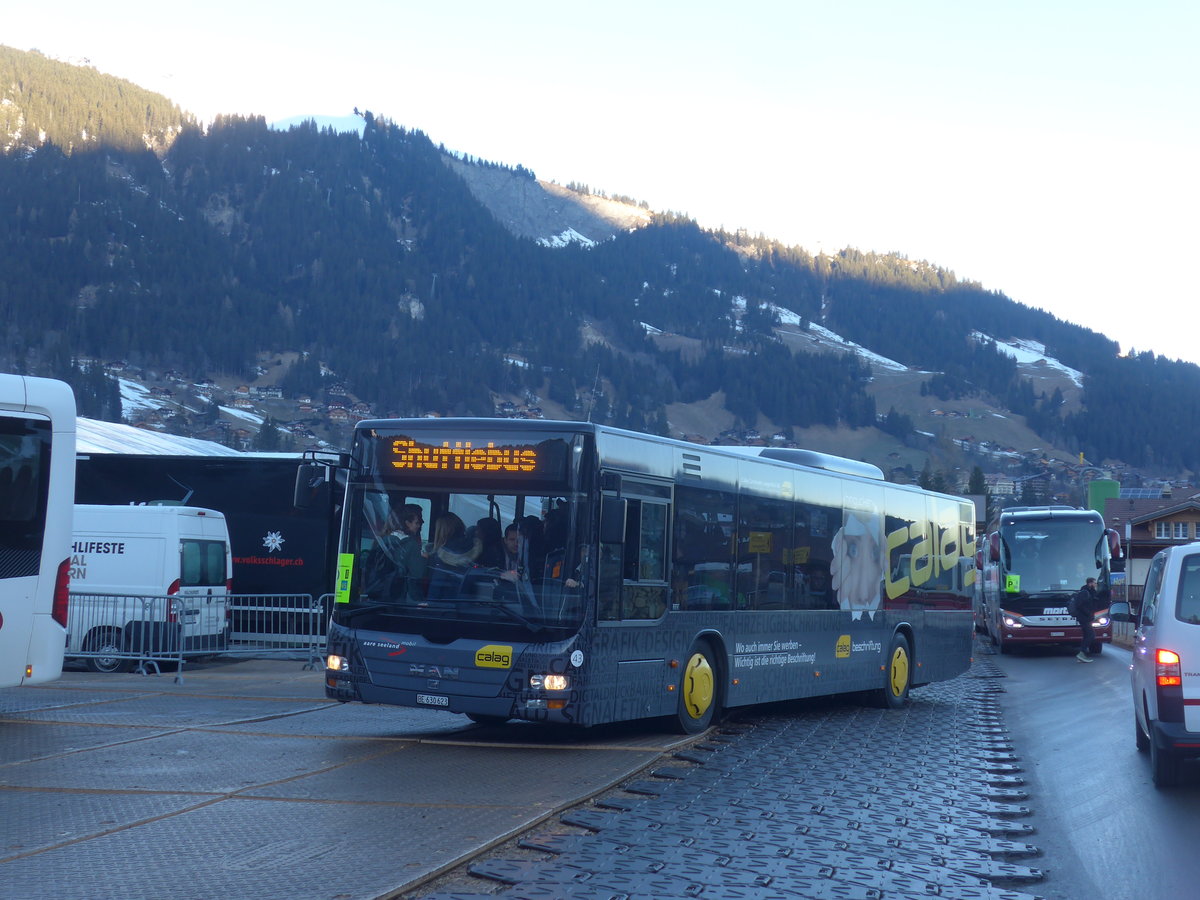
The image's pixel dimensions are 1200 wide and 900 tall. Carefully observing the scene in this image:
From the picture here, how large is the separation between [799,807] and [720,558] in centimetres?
417

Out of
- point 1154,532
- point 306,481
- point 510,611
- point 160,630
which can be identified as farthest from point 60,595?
point 1154,532

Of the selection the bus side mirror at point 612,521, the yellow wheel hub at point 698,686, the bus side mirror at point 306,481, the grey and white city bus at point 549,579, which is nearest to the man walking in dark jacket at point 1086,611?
the grey and white city bus at point 549,579

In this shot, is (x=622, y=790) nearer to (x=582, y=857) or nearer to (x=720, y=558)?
(x=582, y=857)

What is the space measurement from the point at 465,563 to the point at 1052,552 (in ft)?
78.1

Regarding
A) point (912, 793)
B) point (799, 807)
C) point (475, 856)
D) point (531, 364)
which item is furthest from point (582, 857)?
point (531, 364)

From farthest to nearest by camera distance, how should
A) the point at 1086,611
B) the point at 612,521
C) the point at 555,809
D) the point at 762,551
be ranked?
the point at 1086,611 → the point at 762,551 → the point at 612,521 → the point at 555,809

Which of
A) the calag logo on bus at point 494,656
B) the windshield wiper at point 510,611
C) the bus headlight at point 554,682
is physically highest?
the windshield wiper at point 510,611

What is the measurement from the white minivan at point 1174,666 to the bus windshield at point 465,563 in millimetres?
4120

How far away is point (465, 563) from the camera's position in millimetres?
10492

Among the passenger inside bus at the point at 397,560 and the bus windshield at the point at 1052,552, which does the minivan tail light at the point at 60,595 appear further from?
the bus windshield at the point at 1052,552

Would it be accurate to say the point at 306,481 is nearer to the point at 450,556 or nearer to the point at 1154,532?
Result: the point at 450,556

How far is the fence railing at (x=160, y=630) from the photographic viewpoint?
18.0m

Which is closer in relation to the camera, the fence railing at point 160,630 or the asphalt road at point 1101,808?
the asphalt road at point 1101,808

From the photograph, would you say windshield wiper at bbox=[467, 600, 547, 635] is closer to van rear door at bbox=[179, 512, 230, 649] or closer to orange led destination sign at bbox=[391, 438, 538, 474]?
orange led destination sign at bbox=[391, 438, 538, 474]
